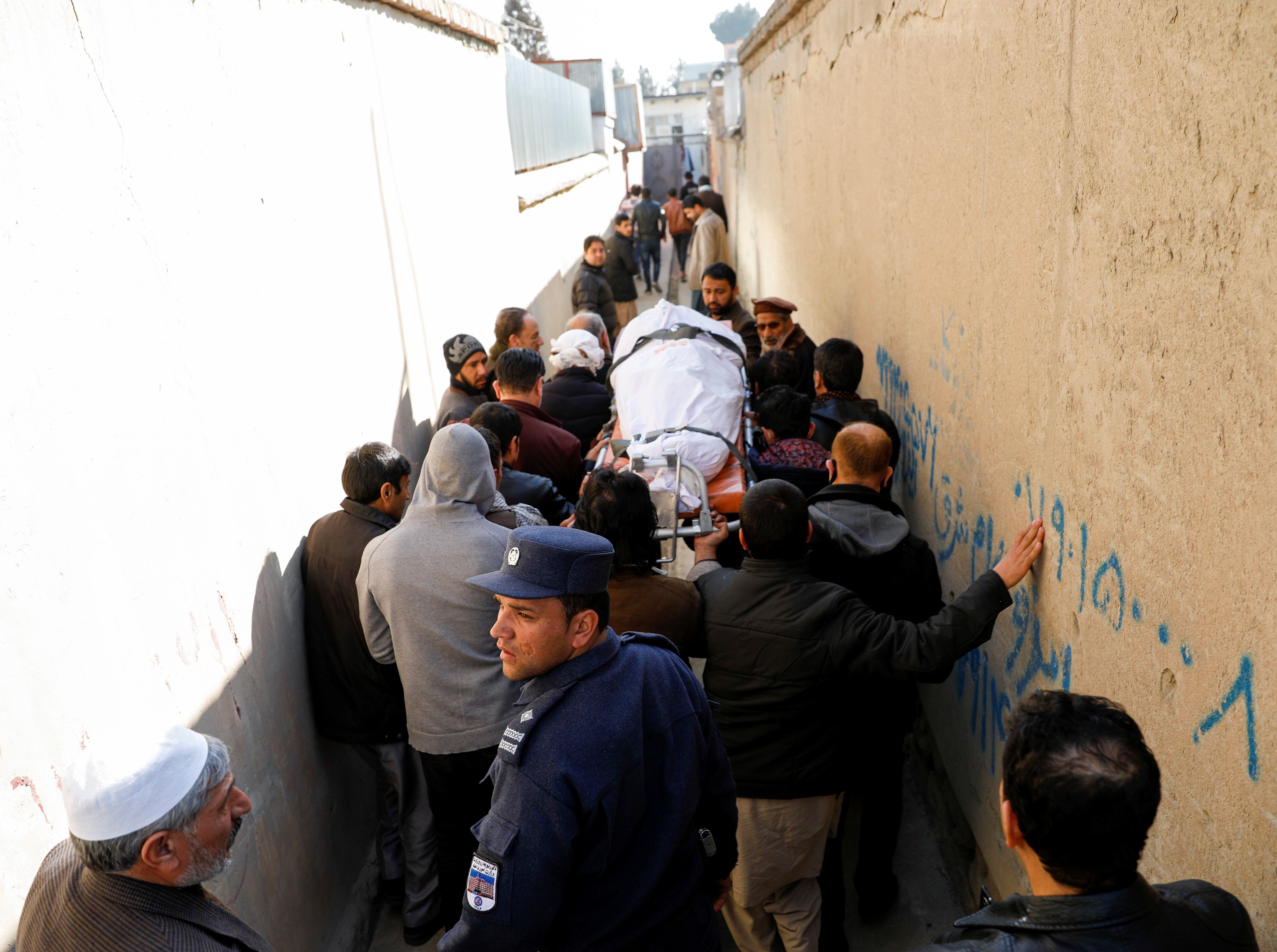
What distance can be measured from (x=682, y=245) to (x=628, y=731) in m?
12.8

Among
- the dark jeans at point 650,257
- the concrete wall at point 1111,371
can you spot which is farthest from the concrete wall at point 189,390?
the dark jeans at point 650,257

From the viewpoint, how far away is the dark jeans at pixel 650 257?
1452 cm

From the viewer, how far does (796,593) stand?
99.9 inches

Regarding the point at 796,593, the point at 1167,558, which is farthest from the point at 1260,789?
the point at 796,593

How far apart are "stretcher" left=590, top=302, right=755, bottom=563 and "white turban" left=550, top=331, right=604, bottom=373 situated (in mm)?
921

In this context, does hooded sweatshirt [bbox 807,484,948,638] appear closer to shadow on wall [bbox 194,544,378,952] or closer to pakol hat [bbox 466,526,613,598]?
pakol hat [bbox 466,526,613,598]

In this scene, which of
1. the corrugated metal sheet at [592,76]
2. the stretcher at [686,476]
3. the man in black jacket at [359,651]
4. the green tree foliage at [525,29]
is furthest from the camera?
the green tree foliage at [525,29]

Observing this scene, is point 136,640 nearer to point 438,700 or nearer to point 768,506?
point 438,700

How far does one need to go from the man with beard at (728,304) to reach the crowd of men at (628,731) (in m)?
1.47

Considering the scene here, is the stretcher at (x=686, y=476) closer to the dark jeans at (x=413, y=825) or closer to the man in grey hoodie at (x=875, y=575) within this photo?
the man in grey hoodie at (x=875, y=575)

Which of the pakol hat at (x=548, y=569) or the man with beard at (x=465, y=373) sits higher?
the pakol hat at (x=548, y=569)

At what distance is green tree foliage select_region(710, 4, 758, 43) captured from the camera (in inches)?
4911

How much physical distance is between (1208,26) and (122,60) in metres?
2.46

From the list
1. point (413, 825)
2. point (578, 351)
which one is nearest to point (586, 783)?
point (413, 825)
